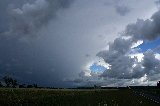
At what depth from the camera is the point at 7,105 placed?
4706 centimetres

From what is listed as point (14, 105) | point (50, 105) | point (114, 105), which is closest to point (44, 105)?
point (50, 105)

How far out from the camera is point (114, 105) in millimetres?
46500

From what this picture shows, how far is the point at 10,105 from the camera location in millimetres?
46938

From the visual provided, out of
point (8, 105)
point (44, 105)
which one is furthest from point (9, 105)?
point (44, 105)

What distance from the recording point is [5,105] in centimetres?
4697

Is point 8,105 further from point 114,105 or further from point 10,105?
point 114,105

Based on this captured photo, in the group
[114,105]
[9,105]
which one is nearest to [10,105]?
[9,105]

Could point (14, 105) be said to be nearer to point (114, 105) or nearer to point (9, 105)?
point (9, 105)

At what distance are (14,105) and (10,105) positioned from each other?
0.88 m

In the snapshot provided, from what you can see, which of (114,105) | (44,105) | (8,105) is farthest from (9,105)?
(114,105)

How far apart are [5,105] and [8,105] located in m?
0.56

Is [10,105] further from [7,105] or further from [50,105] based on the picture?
[50,105]

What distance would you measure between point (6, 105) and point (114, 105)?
1603 centimetres

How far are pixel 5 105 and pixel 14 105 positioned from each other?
1.56 m
